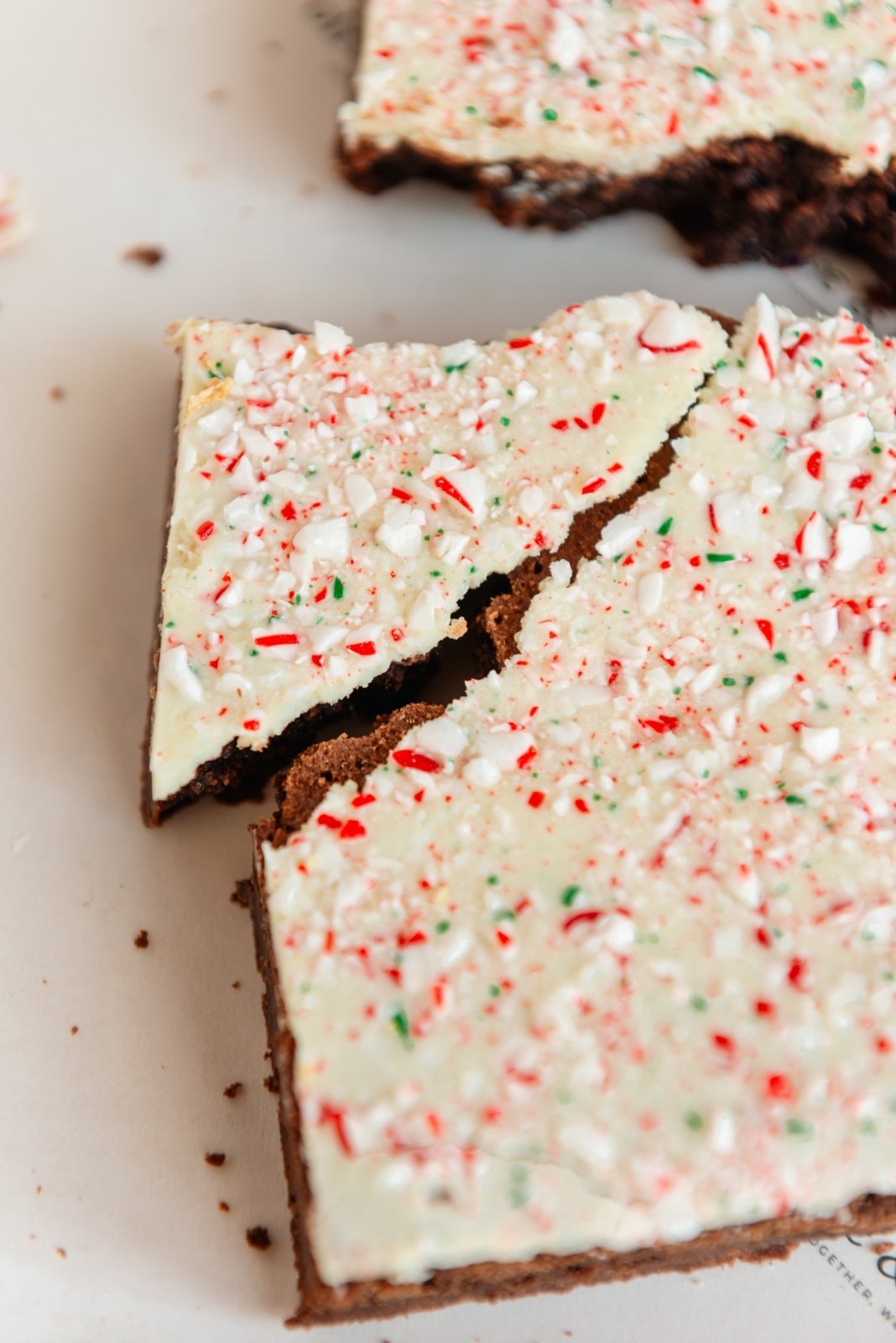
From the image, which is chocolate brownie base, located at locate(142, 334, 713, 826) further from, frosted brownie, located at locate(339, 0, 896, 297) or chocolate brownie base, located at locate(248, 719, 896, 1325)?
frosted brownie, located at locate(339, 0, 896, 297)

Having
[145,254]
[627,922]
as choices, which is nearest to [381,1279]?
[627,922]

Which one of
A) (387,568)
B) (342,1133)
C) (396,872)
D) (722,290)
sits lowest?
(342,1133)

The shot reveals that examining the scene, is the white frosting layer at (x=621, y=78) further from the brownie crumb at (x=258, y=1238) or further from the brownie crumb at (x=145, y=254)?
the brownie crumb at (x=258, y=1238)

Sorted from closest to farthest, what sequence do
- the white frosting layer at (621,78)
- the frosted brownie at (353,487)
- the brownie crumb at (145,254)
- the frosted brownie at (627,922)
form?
1. the frosted brownie at (627,922)
2. the frosted brownie at (353,487)
3. the white frosting layer at (621,78)
4. the brownie crumb at (145,254)

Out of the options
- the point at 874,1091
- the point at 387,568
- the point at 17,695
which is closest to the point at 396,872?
the point at 387,568

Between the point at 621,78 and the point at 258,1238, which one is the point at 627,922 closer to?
the point at 258,1238

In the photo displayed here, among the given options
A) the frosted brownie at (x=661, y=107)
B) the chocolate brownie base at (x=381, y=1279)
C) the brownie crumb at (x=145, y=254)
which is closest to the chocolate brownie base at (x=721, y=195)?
the frosted brownie at (x=661, y=107)

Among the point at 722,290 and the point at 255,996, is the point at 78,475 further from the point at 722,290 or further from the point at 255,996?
the point at 722,290
